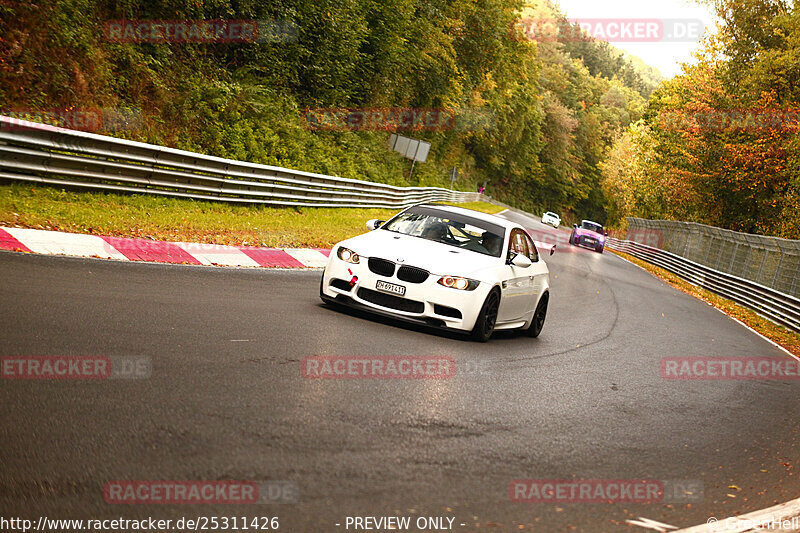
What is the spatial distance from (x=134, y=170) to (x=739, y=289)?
1919 cm

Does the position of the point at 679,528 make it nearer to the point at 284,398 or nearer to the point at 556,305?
the point at 284,398

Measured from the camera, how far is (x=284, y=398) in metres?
5.96

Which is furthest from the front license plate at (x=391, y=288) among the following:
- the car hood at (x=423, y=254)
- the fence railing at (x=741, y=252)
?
the fence railing at (x=741, y=252)

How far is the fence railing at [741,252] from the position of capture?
23156mm

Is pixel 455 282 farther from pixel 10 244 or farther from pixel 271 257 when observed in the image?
pixel 271 257

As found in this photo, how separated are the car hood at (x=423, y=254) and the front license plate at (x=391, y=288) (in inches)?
10.9

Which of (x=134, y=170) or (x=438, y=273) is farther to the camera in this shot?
(x=134, y=170)

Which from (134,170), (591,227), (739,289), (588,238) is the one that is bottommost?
(588,238)

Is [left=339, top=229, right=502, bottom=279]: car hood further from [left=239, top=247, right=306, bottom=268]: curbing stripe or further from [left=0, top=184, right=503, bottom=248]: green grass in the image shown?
[left=0, top=184, right=503, bottom=248]: green grass

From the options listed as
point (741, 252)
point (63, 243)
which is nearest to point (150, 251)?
point (63, 243)

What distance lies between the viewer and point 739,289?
26750 millimetres

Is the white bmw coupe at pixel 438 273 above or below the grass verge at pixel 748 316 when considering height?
above

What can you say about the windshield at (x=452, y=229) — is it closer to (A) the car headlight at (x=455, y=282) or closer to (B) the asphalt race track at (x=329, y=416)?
(A) the car headlight at (x=455, y=282)

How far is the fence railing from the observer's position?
23156 mm
